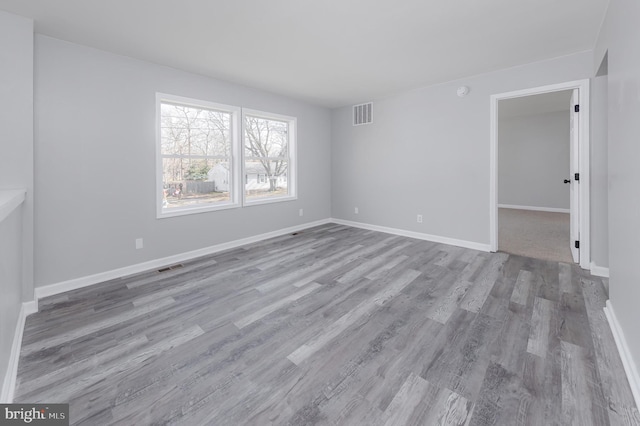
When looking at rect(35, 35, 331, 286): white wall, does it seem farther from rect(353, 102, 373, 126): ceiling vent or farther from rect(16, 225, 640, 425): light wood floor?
rect(353, 102, 373, 126): ceiling vent

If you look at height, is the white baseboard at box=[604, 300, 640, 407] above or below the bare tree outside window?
below

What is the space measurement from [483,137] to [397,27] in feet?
7.39

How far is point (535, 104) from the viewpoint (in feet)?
21.2

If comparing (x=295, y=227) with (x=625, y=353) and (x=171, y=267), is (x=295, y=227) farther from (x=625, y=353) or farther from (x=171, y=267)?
(x=625, y=353)

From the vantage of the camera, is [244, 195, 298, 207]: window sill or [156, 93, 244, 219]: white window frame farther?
[244, 195, 298, 207]: window sill

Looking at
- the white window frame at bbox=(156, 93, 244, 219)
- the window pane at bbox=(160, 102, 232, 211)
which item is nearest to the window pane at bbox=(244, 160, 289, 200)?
the white window frame at bbox=(156, 93, 244, 219)

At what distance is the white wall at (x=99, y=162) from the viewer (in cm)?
284

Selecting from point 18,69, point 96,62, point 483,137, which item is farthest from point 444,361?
point 96,62

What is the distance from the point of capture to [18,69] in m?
2.43

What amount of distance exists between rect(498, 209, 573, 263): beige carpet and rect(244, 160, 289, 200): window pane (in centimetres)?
394

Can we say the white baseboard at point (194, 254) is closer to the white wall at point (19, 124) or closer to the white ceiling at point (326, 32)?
the white wall at point (19, 124)

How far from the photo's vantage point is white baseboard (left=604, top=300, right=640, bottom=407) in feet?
4.90

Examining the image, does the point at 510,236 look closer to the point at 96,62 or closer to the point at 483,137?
the point at 483,137

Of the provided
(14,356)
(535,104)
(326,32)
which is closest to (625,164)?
(326,32)
